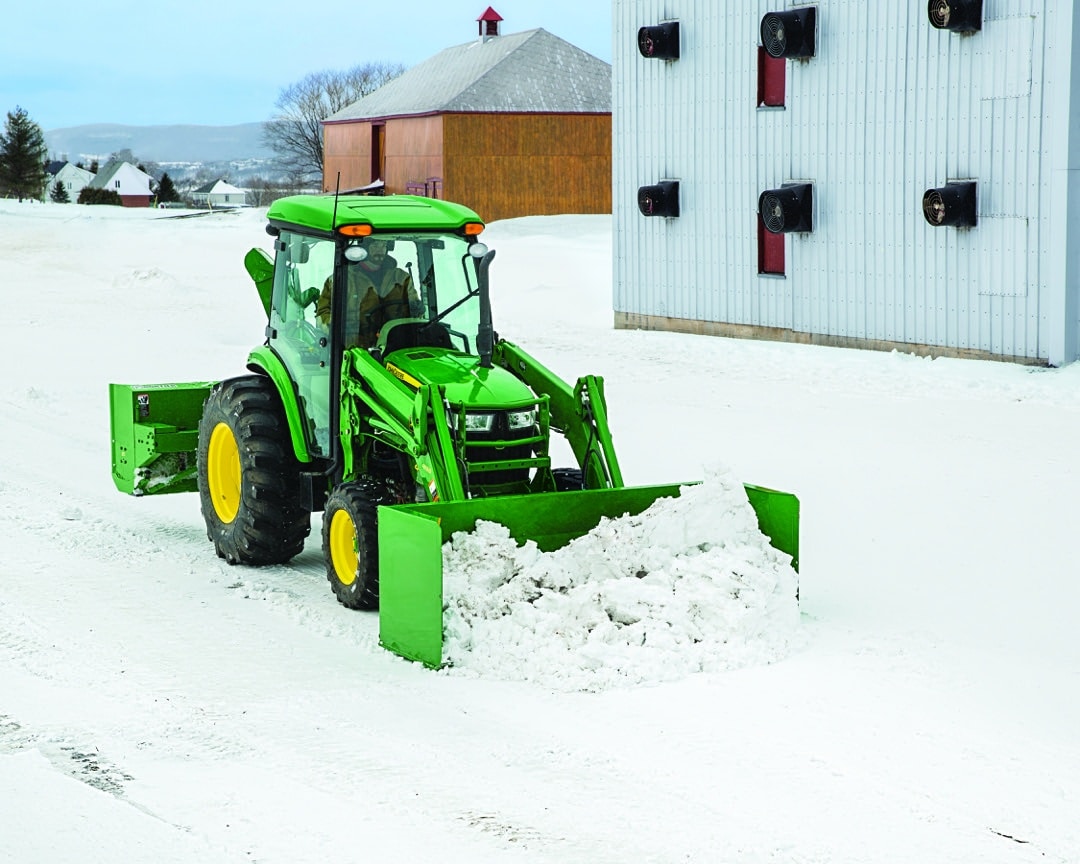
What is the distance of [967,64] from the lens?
17391mm

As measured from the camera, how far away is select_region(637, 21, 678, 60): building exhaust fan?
21719mm

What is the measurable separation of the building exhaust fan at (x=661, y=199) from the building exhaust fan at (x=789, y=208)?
7.47ft

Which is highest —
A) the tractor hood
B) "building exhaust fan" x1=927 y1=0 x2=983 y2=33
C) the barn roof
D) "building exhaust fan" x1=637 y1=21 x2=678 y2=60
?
the barn roof

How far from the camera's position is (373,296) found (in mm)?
8641

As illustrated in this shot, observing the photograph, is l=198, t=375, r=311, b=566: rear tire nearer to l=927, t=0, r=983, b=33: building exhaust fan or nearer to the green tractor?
the green tractor

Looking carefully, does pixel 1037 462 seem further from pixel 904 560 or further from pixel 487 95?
pixel 487 95

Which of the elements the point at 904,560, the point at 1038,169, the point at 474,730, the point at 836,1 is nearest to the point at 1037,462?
the point at 904,560

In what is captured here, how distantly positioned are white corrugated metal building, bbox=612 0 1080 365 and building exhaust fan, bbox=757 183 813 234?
0.41ft

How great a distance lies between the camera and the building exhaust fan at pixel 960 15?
17.0 meters

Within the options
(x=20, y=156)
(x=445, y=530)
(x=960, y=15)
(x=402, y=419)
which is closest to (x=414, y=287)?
(x=402, y=419)

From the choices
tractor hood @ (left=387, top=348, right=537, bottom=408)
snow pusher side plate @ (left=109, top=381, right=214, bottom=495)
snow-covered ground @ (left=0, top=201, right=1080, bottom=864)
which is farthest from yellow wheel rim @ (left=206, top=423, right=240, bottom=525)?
tractor hood @ (left=387, top=348, right=537, bottom=408)

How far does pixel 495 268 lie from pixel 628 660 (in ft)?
78.4

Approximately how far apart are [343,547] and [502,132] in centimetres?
3385

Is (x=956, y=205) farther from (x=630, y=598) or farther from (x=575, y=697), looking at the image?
(x=575, y=697)
